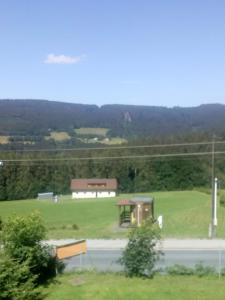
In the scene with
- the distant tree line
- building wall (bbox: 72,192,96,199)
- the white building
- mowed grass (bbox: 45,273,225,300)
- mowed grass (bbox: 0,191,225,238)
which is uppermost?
the distant tree line

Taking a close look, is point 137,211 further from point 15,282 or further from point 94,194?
point 94,194

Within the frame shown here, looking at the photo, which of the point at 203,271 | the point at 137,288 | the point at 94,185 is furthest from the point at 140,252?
the point at 94,185

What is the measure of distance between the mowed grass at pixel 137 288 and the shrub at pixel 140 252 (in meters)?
0.46

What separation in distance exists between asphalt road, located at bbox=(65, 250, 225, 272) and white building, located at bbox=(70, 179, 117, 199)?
53.0 m

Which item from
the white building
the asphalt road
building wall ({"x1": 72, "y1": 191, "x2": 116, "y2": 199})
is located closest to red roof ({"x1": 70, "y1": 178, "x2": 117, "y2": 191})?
the white building

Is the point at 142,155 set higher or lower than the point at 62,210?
higher

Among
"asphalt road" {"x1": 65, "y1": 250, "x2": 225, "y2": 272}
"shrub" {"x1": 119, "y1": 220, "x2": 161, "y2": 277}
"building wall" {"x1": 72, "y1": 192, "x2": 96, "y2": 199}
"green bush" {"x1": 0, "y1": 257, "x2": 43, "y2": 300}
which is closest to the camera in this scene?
"green bush" {"x1": 0, "y1": 257, "x2": 43, "y2": 300}

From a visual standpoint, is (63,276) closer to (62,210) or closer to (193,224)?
(193,224)

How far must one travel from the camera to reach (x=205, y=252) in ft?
94.8

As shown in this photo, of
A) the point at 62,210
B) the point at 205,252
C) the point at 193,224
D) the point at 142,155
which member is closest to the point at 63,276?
the point at 205,252

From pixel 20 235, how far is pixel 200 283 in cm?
688

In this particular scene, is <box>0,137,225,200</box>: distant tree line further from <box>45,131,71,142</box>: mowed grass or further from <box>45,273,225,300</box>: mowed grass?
<box>45,131,71,142</box>: mowed grass

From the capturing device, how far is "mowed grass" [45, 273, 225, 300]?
61.9ft

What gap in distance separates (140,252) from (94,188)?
205 ft
